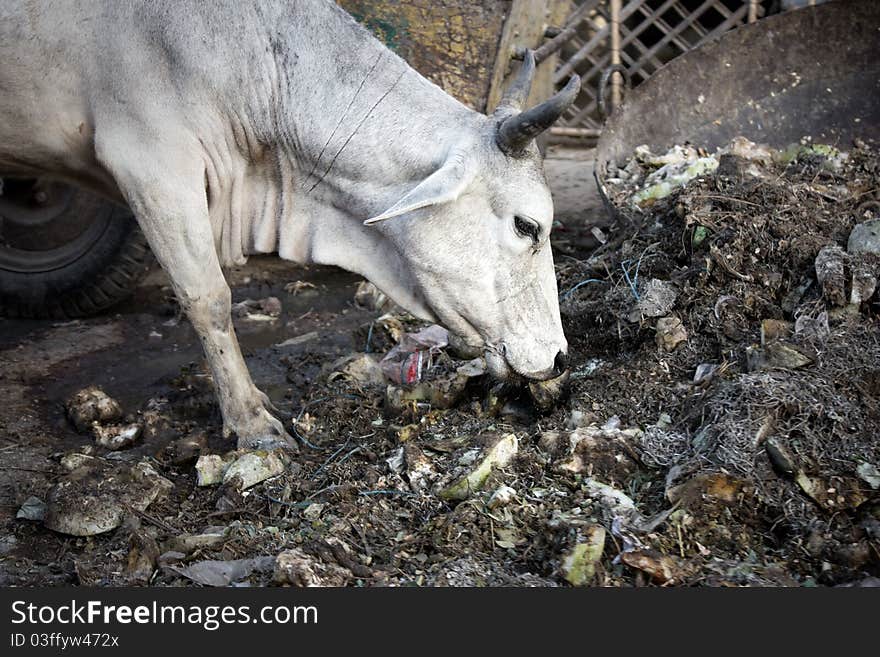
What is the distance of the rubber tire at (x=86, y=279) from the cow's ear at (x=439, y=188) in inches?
91.1

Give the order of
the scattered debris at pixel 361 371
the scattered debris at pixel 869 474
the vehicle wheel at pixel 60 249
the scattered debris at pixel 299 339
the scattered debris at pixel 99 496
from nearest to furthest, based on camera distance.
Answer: the scattered debris at pixel 869 474
the scattered debris at pixel 99 496
the scattered debris at pixel 361 371
the scattered debris at pixel 299 339
the vehicle wheel at pixel 60 249

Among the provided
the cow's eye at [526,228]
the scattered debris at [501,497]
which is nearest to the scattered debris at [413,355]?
the cow's eye at [526,228]

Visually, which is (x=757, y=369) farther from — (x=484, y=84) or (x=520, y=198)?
(x=484, y=84)

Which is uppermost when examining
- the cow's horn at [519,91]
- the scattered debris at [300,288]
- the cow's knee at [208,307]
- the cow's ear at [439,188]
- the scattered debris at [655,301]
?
the cow's horn at [519,91]

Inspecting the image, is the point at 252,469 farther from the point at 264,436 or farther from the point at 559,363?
the point at 559,363

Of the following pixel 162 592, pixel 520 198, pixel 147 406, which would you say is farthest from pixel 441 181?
pixel 147 406

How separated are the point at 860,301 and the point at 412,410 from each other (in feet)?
5.37

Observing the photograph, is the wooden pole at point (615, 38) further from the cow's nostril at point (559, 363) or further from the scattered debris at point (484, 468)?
the scattered debris at point (484, 468)

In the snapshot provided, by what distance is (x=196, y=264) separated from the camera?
338 cm

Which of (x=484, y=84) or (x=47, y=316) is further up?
(x=484, y=84)

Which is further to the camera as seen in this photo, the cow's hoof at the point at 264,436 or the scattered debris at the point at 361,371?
the scattered debris at the point at 361,371

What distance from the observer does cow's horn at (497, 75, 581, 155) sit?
2838 millimetres

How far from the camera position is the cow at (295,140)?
10.3 ft

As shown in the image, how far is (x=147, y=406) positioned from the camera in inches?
156
